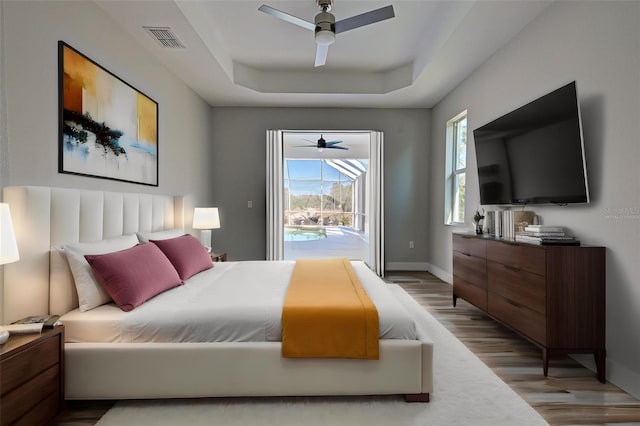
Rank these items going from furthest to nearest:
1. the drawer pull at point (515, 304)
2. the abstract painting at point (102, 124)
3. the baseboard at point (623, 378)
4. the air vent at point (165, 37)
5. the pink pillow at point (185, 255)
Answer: the air vent at point (165, 37) < the pink pillow at point (185, 255) < the drawer pull at point (515, 304) < the abstract painting at point (102, 124) < the baseboard at point (623, 378)

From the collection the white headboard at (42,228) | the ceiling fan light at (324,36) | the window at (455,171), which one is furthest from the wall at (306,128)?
the white headboard at (42,228)

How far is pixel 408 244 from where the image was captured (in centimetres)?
532

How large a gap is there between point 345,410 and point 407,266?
3795 mm

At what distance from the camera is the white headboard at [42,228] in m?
1.72

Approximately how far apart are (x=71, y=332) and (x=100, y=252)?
513 millimetres

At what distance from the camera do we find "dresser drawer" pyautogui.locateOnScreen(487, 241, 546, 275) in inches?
83.7

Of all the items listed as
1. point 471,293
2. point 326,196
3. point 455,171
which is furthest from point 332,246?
point 471,293

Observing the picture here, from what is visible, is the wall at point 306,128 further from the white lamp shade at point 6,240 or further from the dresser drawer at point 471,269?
the white lamp shade at point 6,240

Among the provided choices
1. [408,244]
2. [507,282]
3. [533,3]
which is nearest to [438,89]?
[533,3]

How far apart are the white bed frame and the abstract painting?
555mm

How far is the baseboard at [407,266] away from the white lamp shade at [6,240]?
15.3 feet

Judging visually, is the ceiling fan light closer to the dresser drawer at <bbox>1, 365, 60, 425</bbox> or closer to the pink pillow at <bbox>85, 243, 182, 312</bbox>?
the pink pillow at <bbox>85, 243, 182, 312</bbox>

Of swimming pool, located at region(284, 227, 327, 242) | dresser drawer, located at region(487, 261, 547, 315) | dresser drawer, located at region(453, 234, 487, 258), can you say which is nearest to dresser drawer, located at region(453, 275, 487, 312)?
dresser drawer, located at region(487, 261, 547, 315)

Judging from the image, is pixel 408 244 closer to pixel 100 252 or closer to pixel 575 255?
pixel 575 255
